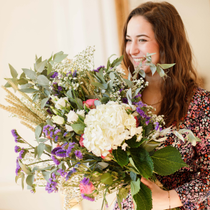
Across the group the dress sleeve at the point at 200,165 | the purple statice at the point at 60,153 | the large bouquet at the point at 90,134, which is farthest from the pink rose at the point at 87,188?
the dress sleeve at the point at 200,165

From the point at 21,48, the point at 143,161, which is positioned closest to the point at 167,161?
the point at 143,161

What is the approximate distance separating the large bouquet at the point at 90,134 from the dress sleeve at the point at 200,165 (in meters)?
0.41

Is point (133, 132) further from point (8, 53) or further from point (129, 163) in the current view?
point (8, 53)

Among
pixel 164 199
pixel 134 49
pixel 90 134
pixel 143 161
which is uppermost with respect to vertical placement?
pixel 134 49

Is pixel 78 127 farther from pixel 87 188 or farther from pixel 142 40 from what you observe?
pixel 142 40

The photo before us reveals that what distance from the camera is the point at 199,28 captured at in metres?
1.34

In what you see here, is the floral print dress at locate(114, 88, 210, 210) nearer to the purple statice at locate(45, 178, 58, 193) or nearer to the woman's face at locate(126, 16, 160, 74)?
the woman's face at locate(126, 16, 160, 74)

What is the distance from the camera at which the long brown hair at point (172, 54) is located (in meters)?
1.17

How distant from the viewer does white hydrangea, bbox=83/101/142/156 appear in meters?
0.64

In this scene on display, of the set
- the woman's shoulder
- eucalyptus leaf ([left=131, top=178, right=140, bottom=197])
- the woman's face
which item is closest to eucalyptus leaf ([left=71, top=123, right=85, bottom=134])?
eucalyptus leaf ([left=131, top=178, right=140, bottom=197])

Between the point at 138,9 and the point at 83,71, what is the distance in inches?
24.3

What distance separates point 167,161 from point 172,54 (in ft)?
2.26

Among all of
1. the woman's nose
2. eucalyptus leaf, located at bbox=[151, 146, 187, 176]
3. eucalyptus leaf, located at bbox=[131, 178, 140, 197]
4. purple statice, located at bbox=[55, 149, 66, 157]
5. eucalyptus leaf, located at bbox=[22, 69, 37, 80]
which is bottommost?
eucalyptus leaf, located at bbox=[131, 178, 140, 197]

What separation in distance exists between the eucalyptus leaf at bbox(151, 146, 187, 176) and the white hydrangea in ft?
0.42
